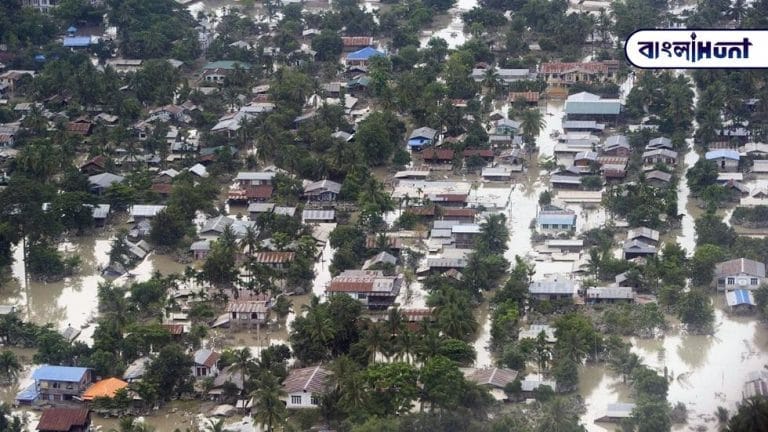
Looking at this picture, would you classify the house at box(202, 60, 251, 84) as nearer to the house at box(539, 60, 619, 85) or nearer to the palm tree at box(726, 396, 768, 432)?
the house at box(539, 60, 619, 85)

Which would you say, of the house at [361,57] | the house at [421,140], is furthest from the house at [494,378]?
the house at [361,57]

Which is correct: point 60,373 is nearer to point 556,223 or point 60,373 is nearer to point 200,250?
point 200,250

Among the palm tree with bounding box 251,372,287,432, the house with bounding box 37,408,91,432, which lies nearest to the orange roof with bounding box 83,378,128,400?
the house with bounding box 37,408,91,432

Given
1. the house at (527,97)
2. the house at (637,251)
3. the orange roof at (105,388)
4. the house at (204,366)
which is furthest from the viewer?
the house at (527,97)

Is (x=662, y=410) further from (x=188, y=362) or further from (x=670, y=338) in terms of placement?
(x=188, y=362)

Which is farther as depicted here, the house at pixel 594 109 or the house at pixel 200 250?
the house at pixel 594 109

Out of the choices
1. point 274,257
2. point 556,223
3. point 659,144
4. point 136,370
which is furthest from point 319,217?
point 659,144

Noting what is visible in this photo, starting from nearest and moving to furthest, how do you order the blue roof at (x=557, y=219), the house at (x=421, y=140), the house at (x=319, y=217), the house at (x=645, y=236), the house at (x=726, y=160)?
the house at (x=645, y=236), the blue roof at (x=557, y=219), the house at (x=319, y=217), the house at (x=726, y=160), the house at (x=421, y=140)

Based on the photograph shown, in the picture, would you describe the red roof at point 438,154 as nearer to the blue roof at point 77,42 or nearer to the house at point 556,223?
the house at point 556,223
